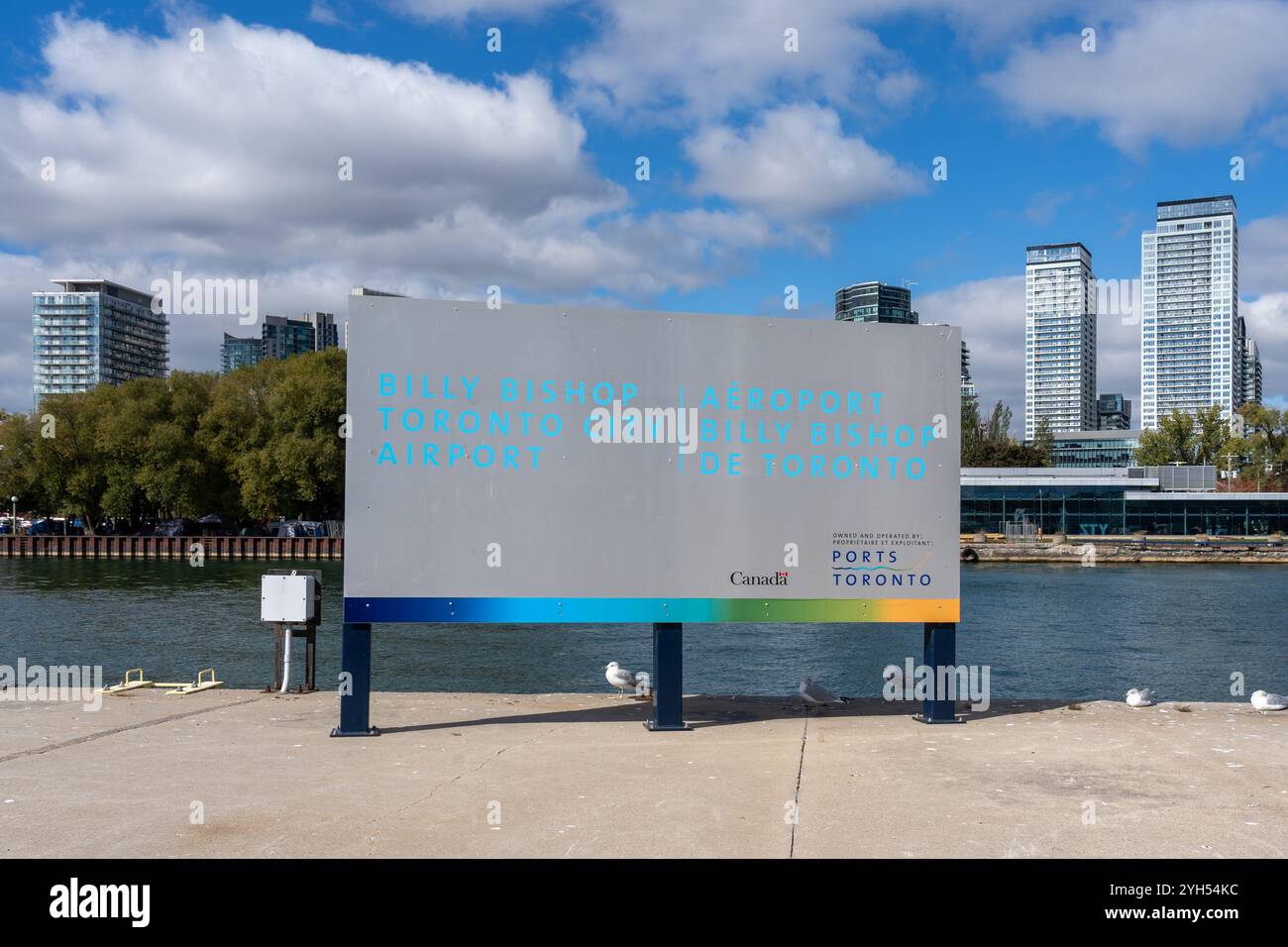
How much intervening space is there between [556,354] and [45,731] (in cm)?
676

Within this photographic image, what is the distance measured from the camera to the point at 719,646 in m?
32.2

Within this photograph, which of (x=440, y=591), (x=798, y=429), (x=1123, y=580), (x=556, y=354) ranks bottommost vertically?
(x=1123, y=580)

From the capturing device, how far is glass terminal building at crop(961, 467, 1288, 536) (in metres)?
107

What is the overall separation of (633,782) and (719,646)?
23346mm

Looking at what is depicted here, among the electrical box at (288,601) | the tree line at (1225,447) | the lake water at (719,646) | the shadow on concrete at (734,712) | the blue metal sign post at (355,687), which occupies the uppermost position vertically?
the tree line at (1225,447)

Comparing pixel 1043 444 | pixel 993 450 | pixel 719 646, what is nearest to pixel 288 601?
pixel 719 646

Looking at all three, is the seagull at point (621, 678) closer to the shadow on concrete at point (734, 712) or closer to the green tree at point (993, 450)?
the shadow on concrete at point (734, 712)

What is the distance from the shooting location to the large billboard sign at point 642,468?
11.2 metres

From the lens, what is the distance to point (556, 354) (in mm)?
11398

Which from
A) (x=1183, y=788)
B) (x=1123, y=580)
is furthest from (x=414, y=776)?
(x=1123, y=580)

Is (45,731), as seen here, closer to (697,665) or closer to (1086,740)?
(1086,740)

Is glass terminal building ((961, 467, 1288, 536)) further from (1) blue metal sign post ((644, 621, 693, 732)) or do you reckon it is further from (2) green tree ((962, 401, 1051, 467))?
(1) blue metal sign post ((644, 621, 693, 732))

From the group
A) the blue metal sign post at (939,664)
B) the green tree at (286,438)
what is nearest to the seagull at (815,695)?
the blue metal sign post at (939,664)

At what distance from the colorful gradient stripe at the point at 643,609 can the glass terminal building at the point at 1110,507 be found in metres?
98.4
